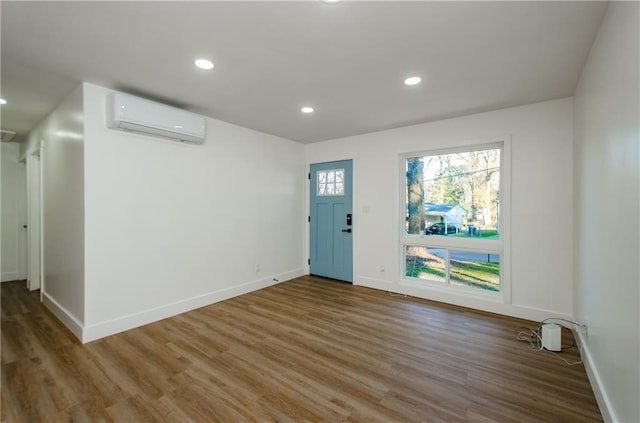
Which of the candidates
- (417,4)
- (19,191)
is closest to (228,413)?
(417,4)

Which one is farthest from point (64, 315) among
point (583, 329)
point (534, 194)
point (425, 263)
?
point (534, 194)

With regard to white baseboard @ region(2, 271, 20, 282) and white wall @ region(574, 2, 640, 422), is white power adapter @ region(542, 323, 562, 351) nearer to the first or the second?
white wall @ region(574, 2, 640, 422)

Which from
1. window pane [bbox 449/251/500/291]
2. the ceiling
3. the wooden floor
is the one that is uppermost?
the ceiling

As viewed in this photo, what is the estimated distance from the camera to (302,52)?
6.88ft

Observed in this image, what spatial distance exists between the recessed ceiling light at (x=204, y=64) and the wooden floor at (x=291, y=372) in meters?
2.44

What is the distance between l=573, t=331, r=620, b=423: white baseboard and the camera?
162cm

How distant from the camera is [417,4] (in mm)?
1593

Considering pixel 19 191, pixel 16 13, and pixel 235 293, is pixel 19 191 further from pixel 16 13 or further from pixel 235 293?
pixel 16 13

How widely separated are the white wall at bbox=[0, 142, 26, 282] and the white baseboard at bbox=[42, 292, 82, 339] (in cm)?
207

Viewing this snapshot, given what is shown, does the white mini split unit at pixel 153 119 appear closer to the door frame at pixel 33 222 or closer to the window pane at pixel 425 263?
the door frame at pixel 33 222

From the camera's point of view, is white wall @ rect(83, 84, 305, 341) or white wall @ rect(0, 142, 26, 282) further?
white wall @ rect(0, 142, 26, 282)

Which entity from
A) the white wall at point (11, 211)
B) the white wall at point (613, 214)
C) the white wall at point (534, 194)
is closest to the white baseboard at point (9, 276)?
the white wall at point (11, 211)

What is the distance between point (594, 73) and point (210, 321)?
4.04 metres

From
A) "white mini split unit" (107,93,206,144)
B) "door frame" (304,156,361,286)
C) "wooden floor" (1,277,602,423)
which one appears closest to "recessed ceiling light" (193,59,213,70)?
"white mini split unit" (107,93,206,144)
